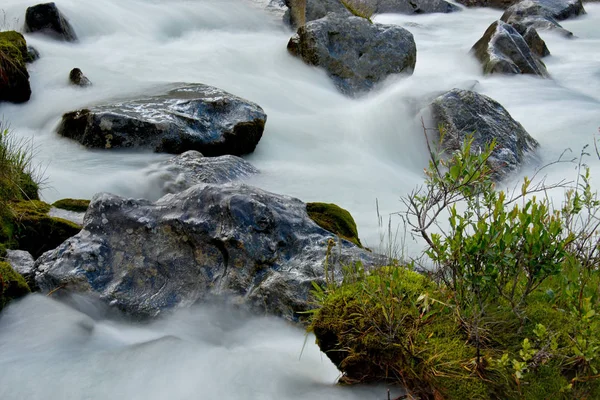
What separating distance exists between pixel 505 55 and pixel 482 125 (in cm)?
645

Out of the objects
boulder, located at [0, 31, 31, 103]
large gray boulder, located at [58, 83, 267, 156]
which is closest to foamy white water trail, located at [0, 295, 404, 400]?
large gray boulder, located at [58, 83, 267, 156]

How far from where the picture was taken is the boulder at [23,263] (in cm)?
465

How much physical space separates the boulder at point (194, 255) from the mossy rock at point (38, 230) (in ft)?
1.89

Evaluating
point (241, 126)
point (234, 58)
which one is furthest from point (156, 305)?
point (234, 58)

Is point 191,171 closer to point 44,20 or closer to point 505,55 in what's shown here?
point 44,20

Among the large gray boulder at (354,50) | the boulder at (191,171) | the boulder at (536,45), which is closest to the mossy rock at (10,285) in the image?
the boulder at (191,171)

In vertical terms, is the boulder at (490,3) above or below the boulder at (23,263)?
above

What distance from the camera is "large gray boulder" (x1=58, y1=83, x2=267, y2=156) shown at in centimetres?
852

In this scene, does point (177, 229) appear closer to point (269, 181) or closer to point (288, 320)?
point (288, 320)

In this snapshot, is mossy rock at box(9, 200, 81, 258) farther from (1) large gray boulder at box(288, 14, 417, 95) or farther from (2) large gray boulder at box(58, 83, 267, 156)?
(1) large gray boulder at box(288, 14, 417, 95)

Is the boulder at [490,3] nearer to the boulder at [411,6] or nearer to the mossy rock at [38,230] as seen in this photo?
the boulder at [411,6]

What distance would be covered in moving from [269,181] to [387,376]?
5016 mm

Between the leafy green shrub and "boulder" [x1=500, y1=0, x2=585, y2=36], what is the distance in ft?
64.9

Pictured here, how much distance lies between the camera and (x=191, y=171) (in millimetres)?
7352
